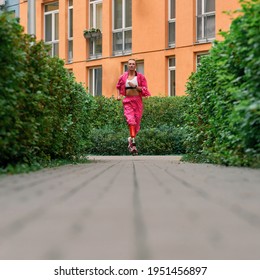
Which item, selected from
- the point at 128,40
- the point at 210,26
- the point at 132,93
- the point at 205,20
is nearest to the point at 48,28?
the point at 128,40

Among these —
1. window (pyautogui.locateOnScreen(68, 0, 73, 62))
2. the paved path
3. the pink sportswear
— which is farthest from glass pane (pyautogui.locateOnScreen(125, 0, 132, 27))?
the paved path

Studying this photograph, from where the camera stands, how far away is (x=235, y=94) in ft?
23.4

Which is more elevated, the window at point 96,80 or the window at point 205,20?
the window at point 205,20

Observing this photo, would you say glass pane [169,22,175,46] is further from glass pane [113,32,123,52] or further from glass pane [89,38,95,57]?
glass pane [89,38,95,57]

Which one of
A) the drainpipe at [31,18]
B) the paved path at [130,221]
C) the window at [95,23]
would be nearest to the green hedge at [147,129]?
the drainpipe at [31,18]

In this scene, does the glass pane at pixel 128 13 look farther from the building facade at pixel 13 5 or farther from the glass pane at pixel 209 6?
the building facade at pixel 13 5

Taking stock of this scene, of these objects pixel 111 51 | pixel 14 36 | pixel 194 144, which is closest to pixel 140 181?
pixel 14 36

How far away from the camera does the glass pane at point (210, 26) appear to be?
24.9m

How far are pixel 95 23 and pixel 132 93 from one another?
48.9 feet

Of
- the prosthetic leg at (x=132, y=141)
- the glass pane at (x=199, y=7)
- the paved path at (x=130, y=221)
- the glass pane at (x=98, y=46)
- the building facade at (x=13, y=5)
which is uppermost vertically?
the building facade at (x=13, y=5)

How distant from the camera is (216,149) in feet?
31.4

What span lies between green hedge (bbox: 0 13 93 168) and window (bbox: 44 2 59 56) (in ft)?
71.0

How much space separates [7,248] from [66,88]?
811 centimetres

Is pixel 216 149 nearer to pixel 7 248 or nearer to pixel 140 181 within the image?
pixel 140 181
